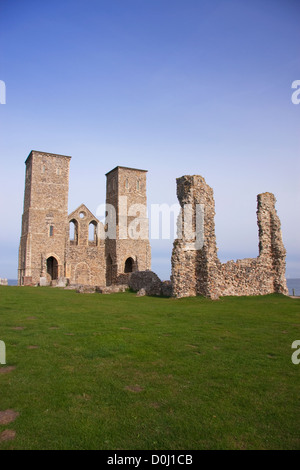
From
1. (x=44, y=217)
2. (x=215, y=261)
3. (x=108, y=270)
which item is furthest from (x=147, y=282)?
(x=44, y=217)

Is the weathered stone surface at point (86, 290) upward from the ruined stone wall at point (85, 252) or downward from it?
downward

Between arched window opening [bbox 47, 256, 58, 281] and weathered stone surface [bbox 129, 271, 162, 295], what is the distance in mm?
16156

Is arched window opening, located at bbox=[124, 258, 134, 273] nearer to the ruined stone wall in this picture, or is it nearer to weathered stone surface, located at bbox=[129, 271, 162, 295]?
the ruined stone wall

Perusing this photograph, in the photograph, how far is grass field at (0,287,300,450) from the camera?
13.3 feet

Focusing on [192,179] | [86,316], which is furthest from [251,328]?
[192,179]

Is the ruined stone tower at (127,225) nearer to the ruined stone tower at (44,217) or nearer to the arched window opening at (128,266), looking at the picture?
the arched window opening at (128,266)

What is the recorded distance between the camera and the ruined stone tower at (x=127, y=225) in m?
39.8

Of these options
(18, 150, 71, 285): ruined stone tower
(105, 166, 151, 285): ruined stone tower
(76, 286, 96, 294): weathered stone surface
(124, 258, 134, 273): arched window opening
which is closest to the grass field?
(76, 286, 96, 294): weathered stone surface

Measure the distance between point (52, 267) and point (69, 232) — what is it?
464cm

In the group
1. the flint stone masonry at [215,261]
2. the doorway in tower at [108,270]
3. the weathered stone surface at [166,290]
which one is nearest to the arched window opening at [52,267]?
the doorway in tower at [108,270]

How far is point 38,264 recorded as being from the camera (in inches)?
1448

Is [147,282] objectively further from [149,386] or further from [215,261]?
[149,386]
